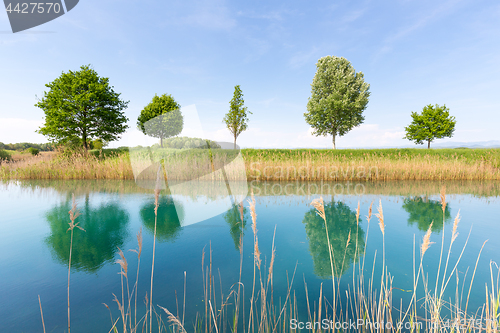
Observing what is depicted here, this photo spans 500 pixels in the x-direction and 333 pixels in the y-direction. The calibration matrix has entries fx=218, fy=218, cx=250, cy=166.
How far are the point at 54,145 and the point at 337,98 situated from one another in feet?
86.6

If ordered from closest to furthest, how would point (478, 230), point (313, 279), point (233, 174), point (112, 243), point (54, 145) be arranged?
point (313, 279), point (112, 243), point (478, 230), point (233, 174), point (54, 145)

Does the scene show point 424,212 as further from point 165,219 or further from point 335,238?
point 165,219

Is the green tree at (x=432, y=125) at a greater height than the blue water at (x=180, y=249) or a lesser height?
greater

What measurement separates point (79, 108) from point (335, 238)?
2087cm

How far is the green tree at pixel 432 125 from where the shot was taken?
28.0m

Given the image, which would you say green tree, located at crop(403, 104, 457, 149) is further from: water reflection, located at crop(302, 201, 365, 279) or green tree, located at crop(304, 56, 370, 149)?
water reflection, located at crop(302, 201, 365, 279)

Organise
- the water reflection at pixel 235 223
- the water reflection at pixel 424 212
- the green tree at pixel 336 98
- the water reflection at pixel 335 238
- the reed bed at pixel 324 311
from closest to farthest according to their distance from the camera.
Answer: the reed bed at pixel 324 311 < the water reflection at pixel 335 238 < the water reflection at pixel 235 223 < the water reflection at pixel 424 212 < the green tree at pixel 336 98

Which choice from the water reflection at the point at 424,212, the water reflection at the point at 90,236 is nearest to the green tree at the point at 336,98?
the water reflection at the point at 424,212

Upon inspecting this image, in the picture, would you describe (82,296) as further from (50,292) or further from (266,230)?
(266,230)

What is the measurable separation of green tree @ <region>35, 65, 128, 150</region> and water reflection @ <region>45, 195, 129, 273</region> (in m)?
15.4

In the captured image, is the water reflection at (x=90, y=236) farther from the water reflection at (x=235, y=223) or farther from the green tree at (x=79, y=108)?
the green tree at (x=79, y=108)

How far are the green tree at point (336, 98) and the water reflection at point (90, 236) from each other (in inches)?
895

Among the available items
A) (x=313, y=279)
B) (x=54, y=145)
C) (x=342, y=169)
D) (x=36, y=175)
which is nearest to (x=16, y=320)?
(x=313, y=279)

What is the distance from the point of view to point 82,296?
2141 mm
